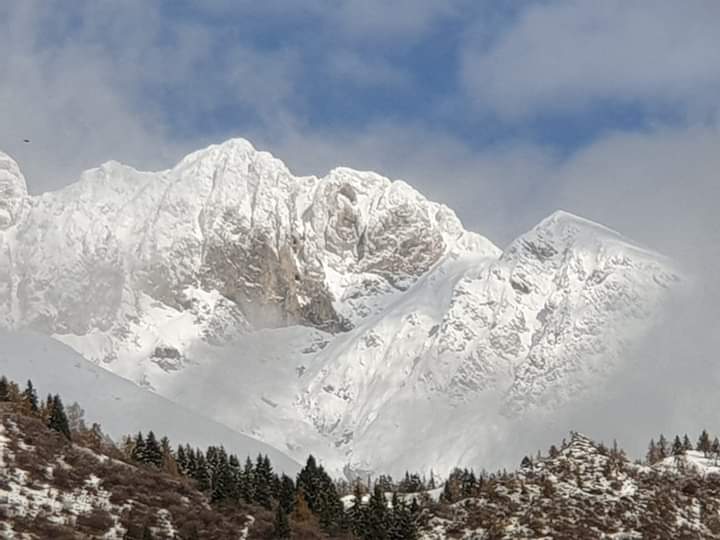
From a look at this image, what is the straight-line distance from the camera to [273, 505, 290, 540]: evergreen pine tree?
3607 inches

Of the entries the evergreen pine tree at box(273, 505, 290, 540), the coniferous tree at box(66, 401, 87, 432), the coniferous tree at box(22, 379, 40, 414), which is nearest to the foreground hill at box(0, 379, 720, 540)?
the evergreen pine tree at box(273, 505, 290, 540)

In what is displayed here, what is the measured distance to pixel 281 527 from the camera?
91.9m

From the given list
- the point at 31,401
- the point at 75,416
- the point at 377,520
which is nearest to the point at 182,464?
the point at 31,401

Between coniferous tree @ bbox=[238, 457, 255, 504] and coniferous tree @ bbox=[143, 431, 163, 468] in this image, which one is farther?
coniferous tree @ bbox=[143, 431, 163, 468]

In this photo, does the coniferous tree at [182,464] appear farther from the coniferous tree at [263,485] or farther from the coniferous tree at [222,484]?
the coniferous tree at [222,484]

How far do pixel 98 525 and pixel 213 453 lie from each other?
2430 inches

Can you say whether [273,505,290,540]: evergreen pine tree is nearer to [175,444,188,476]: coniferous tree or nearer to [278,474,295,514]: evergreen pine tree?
[278,474,295,514]: evergreen pine tree

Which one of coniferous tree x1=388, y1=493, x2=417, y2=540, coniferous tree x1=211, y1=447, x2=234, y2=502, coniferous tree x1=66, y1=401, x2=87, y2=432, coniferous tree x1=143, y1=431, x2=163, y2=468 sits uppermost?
coniferous tree x1=66, y1=401, x2=87, y2=432

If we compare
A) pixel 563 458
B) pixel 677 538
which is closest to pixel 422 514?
pixel 563 458

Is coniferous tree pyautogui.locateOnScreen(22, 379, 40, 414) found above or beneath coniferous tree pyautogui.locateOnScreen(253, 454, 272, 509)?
above

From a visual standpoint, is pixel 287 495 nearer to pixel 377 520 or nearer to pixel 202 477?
pixel 202 477

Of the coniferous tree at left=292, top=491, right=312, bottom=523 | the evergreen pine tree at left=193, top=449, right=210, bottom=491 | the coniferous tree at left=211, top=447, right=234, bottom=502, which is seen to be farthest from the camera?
the coniferous tree at left=292, top=491, right=312, bottom=523

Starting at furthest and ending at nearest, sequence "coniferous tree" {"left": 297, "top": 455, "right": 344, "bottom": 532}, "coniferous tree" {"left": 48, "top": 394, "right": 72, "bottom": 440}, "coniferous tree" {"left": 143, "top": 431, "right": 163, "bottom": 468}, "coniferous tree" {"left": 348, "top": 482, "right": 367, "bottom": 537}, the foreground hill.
Answer: 1. "coniferous tree" {"left": 143, "top": 431, "right": 163, "bottom": 468}
2. "coniferous tree" {"left": 297, "top": 455, "right": 344, "bottom": 532}
3. "coniferous tree" {"left": 348, "top": 482, "right": 367, "bottom": 537}
4. "coniferous tree" {"left": 48, "top": 394, "right": 72, "bottom": 440}
5. the foreground hill

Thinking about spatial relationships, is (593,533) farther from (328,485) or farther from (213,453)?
(213,453)
